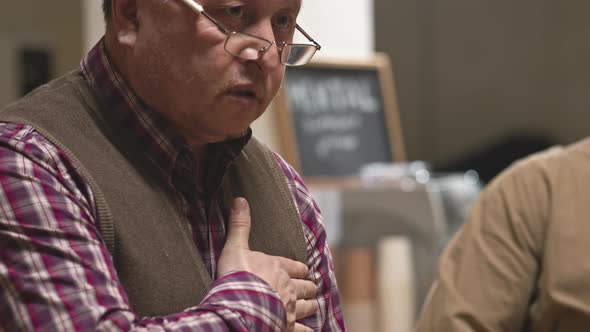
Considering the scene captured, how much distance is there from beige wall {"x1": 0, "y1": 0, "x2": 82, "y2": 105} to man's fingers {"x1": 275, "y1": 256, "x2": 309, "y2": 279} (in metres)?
4.28

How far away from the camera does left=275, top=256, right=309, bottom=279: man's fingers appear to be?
121 cm

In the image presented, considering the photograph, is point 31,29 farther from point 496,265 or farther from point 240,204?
point 240,204

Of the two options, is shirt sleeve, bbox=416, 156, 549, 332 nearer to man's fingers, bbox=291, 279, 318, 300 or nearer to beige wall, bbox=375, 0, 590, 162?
man's fingers, bbox=291, 279, 318, 300

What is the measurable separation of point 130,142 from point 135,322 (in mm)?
266

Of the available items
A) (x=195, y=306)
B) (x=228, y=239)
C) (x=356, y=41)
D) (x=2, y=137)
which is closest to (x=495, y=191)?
(x=228, y=239)

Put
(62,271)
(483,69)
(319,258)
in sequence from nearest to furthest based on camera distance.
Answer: (62,271), (319,258), (483,69)

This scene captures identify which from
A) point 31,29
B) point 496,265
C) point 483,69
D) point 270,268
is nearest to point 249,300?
point 270,268

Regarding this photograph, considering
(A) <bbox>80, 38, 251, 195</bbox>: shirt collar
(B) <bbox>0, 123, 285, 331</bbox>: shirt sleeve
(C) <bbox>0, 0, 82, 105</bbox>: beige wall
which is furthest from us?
(C) <bbox>0, 0, 82, 105</bbox>: beige wall

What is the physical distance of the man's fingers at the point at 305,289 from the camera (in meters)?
1.22

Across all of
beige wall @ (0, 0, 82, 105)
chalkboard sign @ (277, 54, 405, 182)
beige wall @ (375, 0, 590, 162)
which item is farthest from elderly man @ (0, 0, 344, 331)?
beige wall @ (375, 0, 590, 162)

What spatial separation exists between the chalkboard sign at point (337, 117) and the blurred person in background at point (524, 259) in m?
1.09

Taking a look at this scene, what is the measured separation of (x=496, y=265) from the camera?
6.34 ft

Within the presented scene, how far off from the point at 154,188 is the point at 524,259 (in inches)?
39.4

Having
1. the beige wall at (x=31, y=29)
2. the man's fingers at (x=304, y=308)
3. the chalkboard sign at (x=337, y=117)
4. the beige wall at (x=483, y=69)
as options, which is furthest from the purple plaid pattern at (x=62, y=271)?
the beige wall at (x=483, y=69)
